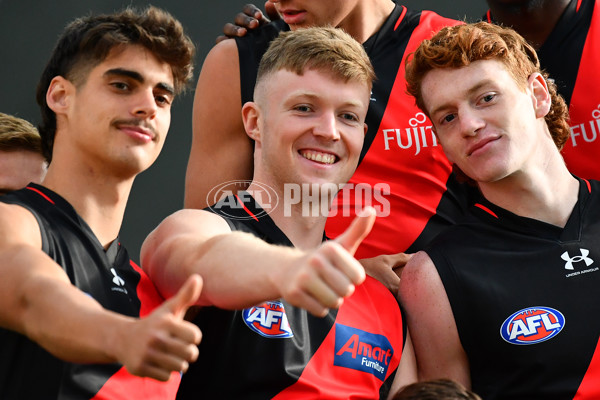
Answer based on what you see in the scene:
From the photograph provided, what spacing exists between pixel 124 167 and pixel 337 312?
61 cm

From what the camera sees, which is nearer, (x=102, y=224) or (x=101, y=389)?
(x=101, y=389)

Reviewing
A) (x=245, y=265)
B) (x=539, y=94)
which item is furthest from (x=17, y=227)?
(x=539, y=94)

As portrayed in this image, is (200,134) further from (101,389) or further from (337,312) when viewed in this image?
(101,389)

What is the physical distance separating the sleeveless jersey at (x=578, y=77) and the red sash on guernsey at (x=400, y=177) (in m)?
0.42

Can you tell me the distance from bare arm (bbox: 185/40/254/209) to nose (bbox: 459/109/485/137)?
0.68 m

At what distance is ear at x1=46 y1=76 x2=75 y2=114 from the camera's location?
197cm

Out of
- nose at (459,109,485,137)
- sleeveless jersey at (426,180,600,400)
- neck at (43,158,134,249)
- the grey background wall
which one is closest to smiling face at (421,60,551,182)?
nose at (459,109,485,137)

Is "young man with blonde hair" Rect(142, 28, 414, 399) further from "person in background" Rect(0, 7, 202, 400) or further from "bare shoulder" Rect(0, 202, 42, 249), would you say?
"bare shoulder" Rect(0, 202, 42, 249)

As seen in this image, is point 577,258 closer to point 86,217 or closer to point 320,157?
point 320,157

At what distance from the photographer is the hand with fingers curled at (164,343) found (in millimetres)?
1202

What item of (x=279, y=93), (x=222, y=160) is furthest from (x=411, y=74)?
(x=222, y=160)

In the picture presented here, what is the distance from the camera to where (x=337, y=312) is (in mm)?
2055

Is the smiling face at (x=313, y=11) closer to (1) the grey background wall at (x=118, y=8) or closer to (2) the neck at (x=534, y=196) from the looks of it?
(2) the neck at (x=534, y=196)

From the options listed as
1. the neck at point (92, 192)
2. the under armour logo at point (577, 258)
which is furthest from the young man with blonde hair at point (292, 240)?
the under armour logo at point (577, 258)
